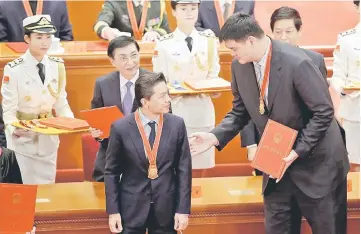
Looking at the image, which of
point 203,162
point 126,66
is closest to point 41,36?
point 126,66

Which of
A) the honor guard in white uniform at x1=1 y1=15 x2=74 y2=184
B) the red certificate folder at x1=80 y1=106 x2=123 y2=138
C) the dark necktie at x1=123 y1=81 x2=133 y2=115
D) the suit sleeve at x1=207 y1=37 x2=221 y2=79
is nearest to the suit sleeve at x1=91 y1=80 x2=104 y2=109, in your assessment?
the dark necktie at x1=123 y1=81 x2=133 y2=115

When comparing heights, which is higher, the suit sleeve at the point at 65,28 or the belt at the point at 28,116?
the suit sleeve at the point at 65,28

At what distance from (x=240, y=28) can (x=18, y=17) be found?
2578mm

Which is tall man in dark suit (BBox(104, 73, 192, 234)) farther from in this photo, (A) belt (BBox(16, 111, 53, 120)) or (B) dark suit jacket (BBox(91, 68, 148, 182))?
(A) belt (BBox(16, 111, 53, 120))

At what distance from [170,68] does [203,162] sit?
2.13 ft

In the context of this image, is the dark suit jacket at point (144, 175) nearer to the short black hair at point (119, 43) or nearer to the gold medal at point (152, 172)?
the gold medal at point (152, 172)

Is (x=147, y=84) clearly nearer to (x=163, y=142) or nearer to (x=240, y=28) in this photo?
(x=163, y=142)

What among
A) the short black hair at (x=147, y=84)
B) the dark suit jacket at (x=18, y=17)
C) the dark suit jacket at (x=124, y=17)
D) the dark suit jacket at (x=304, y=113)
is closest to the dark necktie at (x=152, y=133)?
the short black hair at (x=147, y=84)

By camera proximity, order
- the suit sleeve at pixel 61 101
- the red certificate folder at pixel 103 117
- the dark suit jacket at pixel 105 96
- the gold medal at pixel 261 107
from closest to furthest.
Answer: the gold medal at pixel 261 107
the red certificate folder at pixel 103 117
the dark suit jacket at pixel 105 96
the suit sleeve at pixel 61 101

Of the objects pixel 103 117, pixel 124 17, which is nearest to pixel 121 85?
pixel 103 117

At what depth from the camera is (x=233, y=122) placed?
3.40 meters

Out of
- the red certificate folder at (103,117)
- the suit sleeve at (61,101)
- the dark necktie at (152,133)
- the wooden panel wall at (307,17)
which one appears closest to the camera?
the dark necktie at (152,133)

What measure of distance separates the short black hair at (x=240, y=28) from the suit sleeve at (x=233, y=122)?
32 cm

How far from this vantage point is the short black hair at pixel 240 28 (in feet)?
9.97
